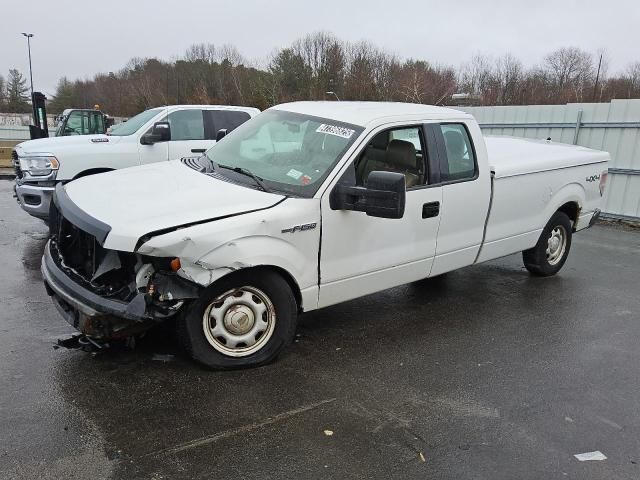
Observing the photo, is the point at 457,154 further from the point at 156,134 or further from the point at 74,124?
the point at 74,124

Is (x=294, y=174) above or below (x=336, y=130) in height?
below

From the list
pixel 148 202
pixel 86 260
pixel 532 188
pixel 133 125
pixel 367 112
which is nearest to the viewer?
pixel 148 202

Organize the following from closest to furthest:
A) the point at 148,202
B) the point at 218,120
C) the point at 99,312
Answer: the point at 99,312, the point at 148,202, the point at 218,120

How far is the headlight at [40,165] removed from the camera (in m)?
7.01

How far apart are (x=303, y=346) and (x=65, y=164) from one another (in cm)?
476

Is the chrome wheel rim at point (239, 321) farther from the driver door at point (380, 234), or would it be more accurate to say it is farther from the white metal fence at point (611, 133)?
the white metal fence at point (611, 133)

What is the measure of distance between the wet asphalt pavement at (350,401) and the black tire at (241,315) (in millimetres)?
131

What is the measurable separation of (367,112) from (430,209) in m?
1.01

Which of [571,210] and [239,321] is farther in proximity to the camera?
[571,210]

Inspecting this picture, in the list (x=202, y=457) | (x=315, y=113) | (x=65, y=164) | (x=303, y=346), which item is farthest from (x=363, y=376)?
(x=65, y=164)

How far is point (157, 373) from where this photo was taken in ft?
12.2

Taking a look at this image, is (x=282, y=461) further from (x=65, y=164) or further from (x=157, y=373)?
(x=65, y=164)

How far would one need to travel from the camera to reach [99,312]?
3.32 meters

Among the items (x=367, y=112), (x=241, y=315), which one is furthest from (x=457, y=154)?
(x=241, y=315)
